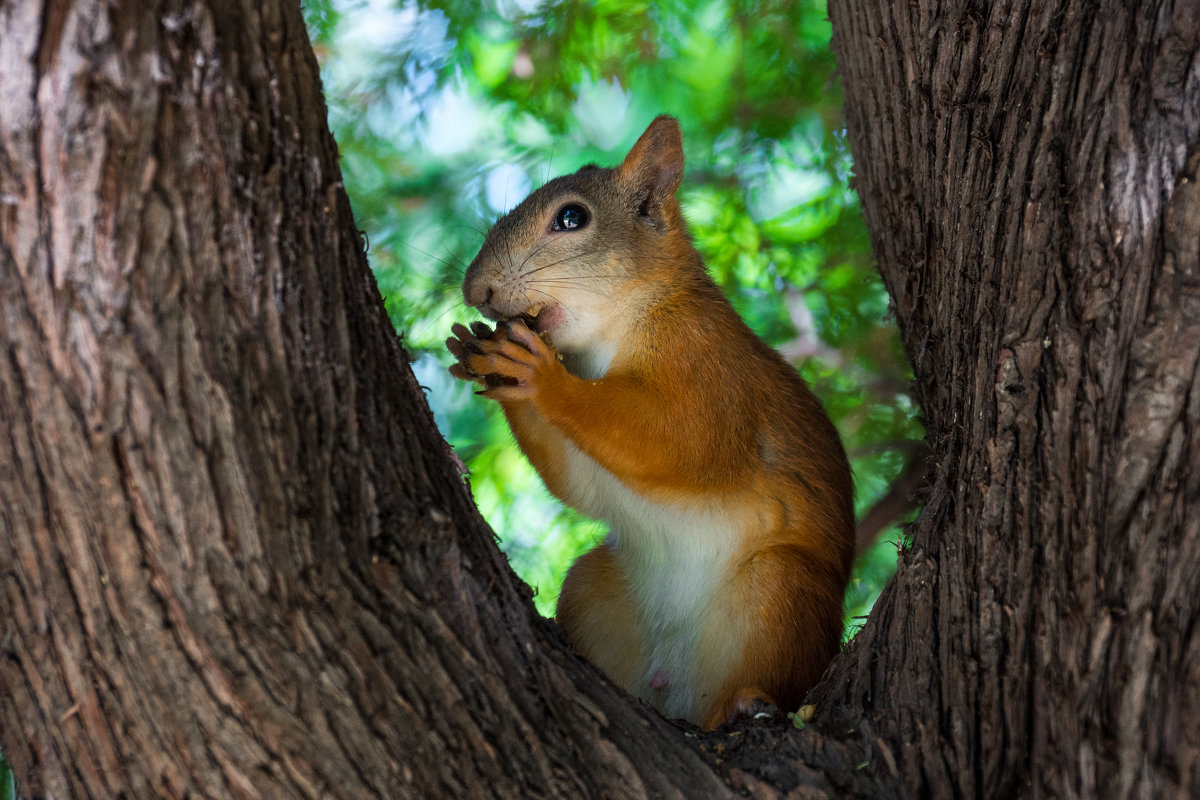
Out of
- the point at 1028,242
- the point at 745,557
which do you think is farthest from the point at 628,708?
the point at 1028,242

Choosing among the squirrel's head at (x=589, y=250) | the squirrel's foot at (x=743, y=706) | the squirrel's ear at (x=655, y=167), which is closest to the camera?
the squirrel's foot at (x=743, y=706)

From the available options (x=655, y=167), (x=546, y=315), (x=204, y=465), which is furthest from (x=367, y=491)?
(x=655, y=167)

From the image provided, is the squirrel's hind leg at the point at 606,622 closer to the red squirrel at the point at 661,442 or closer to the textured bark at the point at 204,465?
the red squirrel at the point at 661,442

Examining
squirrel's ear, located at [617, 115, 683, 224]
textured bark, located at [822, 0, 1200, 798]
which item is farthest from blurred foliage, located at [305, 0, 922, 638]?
textured bark, located at [822, 0, 1200, 798]

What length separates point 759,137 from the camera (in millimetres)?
4434

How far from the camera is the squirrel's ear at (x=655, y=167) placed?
3.21 m

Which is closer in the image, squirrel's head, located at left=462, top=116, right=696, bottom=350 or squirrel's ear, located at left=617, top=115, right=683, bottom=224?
squirrel's head, located at left=462, top=116, right=696, bottom=350

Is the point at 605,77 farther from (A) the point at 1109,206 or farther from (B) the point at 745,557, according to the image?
(A) the point at 1109,206

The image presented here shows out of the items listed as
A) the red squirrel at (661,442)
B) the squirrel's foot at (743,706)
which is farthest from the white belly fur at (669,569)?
the squirrel's foot at (743,706)

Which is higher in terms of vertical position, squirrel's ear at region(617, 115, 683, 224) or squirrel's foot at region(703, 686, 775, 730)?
squirrel's ear at region(617, 115, 683, 224)

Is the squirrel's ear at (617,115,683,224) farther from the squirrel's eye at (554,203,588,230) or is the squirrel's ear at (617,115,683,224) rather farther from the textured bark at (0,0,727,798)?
the textured bark at (0,0,727,798)

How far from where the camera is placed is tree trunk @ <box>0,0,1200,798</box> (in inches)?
57.6

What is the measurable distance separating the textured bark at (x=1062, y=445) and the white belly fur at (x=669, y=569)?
620 mm

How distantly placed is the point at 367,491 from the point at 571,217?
1550mm
